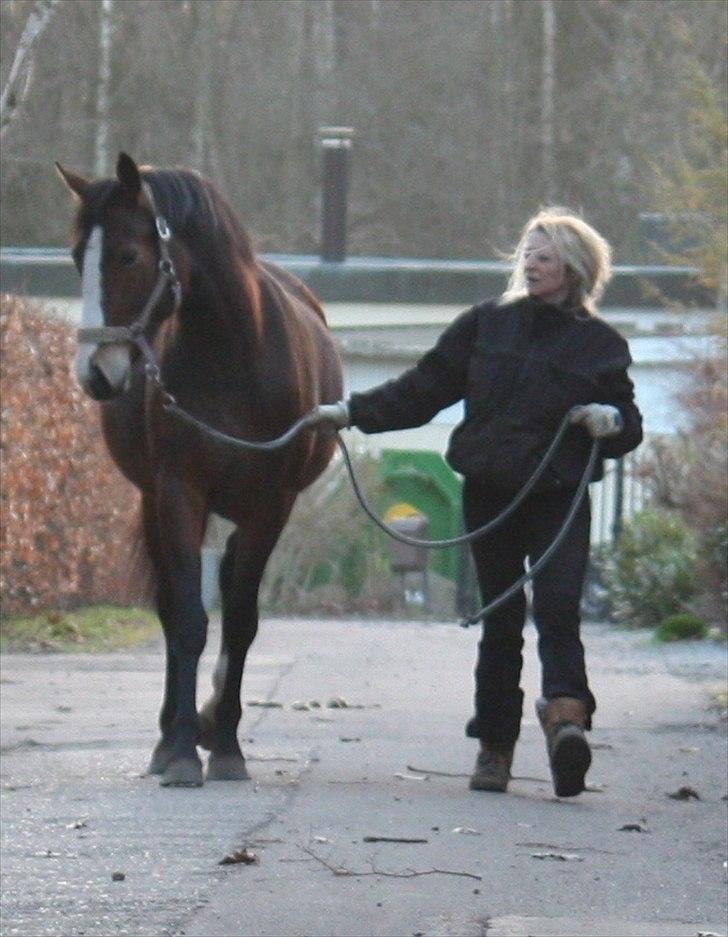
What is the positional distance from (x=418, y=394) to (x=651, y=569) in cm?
888

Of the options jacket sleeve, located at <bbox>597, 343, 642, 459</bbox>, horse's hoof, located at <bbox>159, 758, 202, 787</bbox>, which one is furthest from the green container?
jacket sleeve, located at <bbox>597, 343, 642, 459</bbox>

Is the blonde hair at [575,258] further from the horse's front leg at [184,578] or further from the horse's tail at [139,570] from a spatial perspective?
the horse's tail at [139,570]

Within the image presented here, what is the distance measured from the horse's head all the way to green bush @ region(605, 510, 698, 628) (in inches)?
335

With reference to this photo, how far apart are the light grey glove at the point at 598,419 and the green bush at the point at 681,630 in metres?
7.80

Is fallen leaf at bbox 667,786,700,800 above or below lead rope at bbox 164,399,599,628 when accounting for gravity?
below

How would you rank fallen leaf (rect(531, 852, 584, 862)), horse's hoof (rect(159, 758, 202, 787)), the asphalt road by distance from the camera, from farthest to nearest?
1. horse's hoof (rect(159, 758, 202, 787))
2. fallen leaf (rect(531, 852, 584, 862))
3. the asphalt road

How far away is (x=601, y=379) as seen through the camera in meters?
7.18

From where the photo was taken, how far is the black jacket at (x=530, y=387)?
710cm

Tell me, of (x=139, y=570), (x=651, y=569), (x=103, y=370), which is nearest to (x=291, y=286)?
(x=139, y=570)

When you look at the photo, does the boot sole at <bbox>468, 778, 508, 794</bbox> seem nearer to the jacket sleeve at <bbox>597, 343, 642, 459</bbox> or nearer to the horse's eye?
the jacket sleeve at <bbox>597, 343, 642, 459</bbox>

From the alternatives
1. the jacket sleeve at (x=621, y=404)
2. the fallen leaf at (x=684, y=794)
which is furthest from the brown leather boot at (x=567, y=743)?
the jacket sleeve at (x=621, y=404)

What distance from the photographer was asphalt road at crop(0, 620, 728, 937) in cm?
532

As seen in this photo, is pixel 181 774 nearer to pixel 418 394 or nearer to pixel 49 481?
pixel 418 394

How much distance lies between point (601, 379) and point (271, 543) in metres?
1.47
